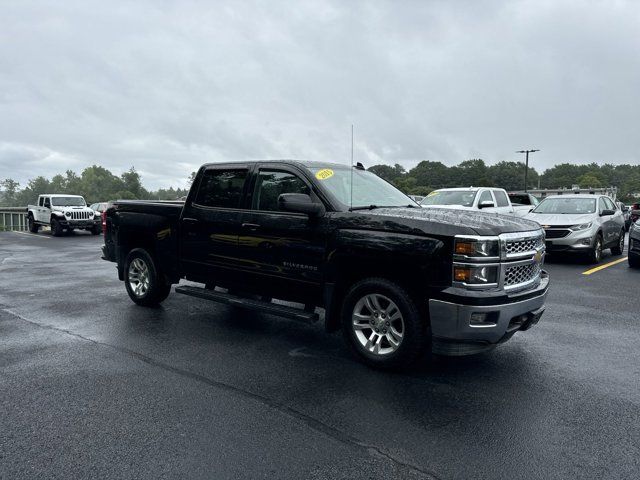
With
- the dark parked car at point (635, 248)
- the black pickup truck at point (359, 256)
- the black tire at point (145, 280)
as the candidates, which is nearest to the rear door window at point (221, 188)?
the black pickup truck at point (359, 256)

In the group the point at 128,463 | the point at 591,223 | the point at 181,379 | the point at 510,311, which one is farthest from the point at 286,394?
the point at 591,223

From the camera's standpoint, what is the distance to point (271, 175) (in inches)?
222

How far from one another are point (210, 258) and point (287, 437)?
10.4 feet

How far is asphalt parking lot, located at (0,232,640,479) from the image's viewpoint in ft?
9.89

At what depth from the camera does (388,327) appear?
454 cm

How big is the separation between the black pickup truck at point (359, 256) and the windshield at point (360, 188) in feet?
0.07

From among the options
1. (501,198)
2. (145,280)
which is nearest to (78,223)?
(145,280)

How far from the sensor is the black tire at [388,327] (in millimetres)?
4301

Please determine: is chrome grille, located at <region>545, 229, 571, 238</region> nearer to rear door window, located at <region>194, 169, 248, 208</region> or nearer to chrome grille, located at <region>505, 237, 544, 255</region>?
chrome grille, located at <region>505, 237, 544, 255</region>

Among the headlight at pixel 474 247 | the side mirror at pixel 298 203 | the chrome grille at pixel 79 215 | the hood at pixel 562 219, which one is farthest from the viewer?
the chrome grille at pixel 79 215

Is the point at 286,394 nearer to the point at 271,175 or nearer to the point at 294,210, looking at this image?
the point at 294,210

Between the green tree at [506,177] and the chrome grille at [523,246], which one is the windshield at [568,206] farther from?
the green tree at [506,177]

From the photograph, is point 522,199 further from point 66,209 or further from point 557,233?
point 66,209

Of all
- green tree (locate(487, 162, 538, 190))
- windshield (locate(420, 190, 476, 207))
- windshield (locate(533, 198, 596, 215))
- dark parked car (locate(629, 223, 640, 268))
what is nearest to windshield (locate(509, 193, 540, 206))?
windshield (locate(420, 190, 476, 207))
